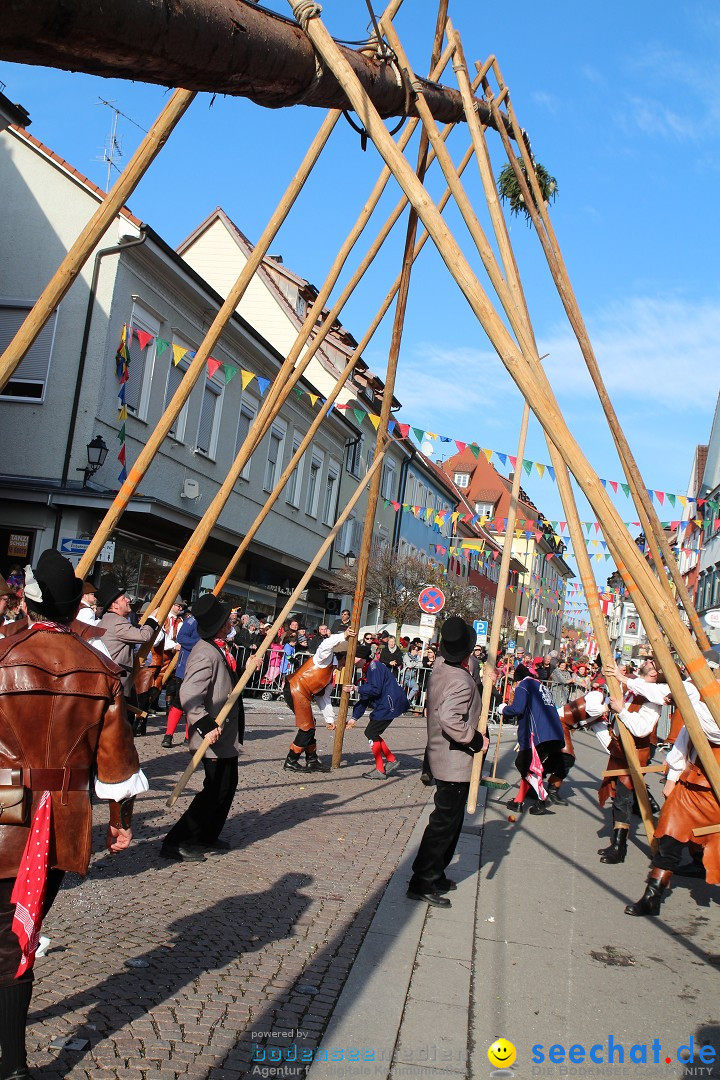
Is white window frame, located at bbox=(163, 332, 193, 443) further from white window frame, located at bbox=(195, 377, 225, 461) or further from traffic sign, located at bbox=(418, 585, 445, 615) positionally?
traffic sign, located at bbox=(418, 585, 445, 615)

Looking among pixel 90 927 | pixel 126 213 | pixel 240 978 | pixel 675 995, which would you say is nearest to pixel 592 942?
pixel 675 995

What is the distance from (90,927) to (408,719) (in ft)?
→ 60.4

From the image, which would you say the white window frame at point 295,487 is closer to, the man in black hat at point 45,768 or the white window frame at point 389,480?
the white window frame at point 389,480

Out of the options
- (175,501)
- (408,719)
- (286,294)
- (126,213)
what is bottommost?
(408,719)

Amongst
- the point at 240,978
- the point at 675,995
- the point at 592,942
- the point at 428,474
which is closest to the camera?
the point at 240,978

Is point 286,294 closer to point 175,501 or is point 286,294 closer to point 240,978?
point 175,501

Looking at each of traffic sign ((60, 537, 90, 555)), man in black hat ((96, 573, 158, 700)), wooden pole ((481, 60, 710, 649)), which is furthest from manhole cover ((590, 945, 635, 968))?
traffic sign ((60, 537, 90, 555))

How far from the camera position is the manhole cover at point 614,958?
570 cm

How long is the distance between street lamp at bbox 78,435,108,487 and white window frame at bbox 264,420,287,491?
996 centimetres

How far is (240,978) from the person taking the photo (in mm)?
4770

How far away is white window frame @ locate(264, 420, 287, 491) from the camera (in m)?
28.0

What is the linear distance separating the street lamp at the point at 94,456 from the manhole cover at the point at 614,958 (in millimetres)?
13845

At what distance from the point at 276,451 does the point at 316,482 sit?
4.03 metres

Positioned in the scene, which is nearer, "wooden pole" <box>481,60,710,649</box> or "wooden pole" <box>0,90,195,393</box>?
"wooden pole" <box>0,90,195,393</box>
